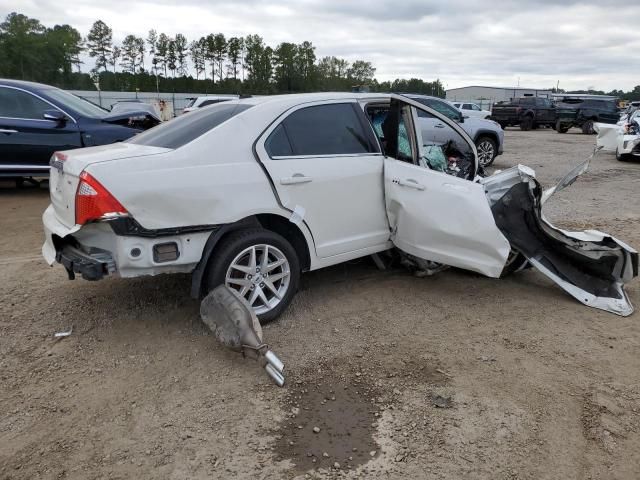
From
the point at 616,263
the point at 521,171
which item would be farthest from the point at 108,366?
the point at 616,263

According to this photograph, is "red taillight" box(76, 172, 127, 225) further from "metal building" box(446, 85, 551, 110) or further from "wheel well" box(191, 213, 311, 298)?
"metal building" box(446, 85, 551, 110)

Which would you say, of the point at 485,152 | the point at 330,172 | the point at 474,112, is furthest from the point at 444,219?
the point at 474,112

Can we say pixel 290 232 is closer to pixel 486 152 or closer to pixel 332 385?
pixel 332 385

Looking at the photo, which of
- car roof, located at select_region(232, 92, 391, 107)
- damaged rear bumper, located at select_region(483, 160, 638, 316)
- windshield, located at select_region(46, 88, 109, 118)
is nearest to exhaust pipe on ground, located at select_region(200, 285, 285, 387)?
car roof, located at select_region(232, 92, 391, 107)

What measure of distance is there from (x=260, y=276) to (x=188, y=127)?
1.27 m

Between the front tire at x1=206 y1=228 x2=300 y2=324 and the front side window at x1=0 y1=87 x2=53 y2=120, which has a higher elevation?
the front side window at x1=0 y1=87 x2=53 y2=120

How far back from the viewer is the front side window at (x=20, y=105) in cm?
777

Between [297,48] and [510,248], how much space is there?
3298 inches

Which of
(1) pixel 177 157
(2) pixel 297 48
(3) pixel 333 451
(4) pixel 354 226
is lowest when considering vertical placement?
(3) pixel 333 451

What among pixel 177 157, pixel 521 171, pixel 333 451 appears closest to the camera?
pixel 333 451

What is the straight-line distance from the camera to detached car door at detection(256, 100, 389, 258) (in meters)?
3.95

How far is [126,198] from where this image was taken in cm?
329

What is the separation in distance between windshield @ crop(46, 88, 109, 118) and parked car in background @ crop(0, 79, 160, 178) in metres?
0.02

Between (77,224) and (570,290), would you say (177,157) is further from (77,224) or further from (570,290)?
(570,290)
